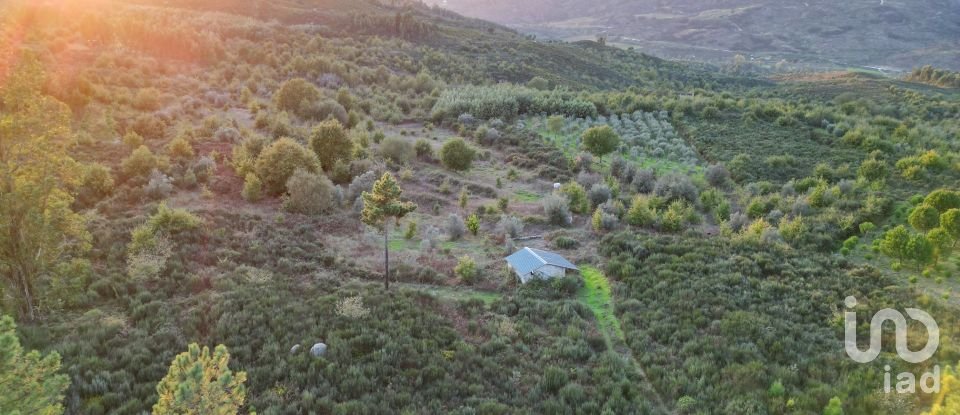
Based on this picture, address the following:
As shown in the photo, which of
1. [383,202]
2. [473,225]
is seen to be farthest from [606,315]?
[473,225]

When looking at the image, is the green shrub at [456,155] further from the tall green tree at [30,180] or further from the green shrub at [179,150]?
the tall green tree at [30,180]

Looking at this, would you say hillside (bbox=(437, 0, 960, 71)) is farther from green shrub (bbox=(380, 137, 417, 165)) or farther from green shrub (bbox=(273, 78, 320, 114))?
green shrub (bbox=(380, 137, 417, 165))

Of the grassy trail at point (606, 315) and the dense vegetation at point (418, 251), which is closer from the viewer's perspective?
the dense vegetation at point (418, 251)


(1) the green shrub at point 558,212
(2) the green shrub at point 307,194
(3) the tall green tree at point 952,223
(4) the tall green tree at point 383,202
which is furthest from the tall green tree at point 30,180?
(3) the tall green tree at point 952,223

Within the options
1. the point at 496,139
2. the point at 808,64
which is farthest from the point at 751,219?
the point at 808,64

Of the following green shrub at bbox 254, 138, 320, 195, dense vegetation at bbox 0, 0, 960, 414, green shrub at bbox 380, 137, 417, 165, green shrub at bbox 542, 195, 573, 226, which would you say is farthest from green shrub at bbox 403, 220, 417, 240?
green shrub at bbox 380, 137, 417, 165

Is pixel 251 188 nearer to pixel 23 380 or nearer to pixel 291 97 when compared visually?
pixel 23 380

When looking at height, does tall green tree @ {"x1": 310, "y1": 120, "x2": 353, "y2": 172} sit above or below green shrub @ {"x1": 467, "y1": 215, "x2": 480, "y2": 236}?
above

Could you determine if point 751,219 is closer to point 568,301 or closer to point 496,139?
point 568,301
